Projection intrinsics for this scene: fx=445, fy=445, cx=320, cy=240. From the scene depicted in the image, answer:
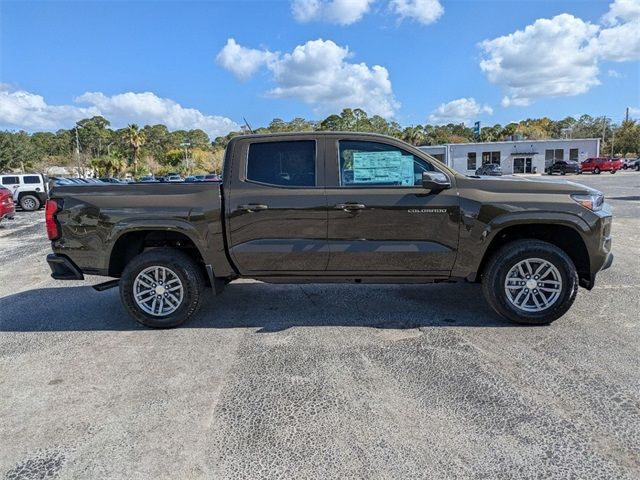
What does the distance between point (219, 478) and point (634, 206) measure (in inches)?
668

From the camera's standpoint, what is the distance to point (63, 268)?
469cm

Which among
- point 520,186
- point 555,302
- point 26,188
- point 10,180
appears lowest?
point 555,302

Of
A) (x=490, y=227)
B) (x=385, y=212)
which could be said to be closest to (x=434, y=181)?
(x=385, y=212)

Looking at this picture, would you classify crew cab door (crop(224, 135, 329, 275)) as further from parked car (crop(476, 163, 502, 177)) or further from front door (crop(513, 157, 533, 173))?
front door (crop(513, 157, 533, 173))

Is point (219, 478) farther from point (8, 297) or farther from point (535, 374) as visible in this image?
point (8, 297)

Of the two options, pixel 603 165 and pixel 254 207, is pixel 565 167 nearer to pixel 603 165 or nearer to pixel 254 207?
pixel 603 165

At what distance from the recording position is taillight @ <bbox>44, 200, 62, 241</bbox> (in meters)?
4.56

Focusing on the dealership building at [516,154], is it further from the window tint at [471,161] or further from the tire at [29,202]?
the tire at [29,202]

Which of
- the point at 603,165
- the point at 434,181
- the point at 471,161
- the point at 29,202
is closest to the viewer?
the point at 434,181

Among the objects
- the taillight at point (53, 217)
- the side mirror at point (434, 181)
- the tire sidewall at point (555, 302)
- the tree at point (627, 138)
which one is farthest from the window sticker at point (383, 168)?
the tree at point (627, 138)

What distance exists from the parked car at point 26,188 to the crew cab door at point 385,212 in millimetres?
21224

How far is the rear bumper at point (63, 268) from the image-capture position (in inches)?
184

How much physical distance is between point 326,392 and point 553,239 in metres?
2.99

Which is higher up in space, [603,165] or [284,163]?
[603,165]
